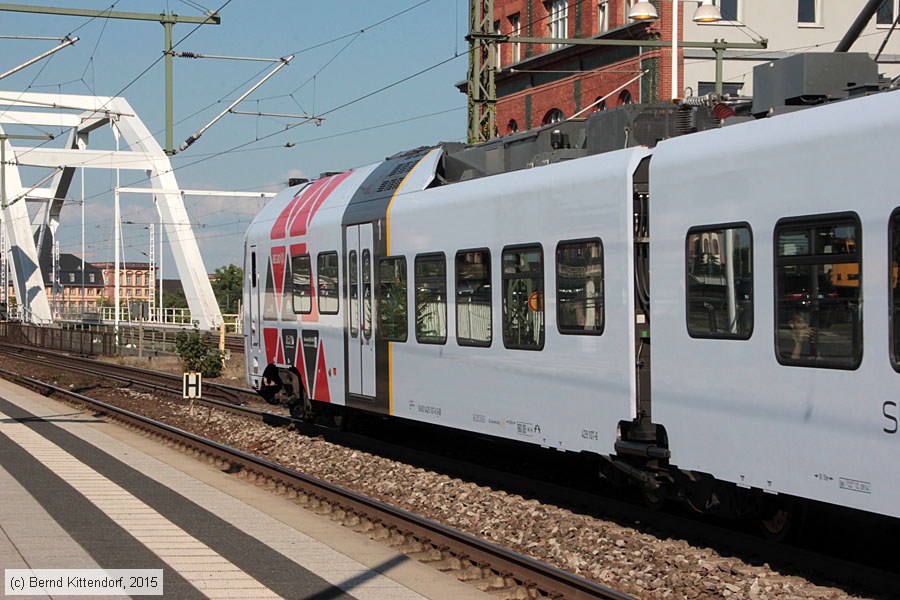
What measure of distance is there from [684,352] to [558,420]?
79.2 inches

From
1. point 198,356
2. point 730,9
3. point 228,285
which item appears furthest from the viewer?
point 228,285

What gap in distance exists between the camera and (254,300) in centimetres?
1852

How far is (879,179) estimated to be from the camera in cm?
725

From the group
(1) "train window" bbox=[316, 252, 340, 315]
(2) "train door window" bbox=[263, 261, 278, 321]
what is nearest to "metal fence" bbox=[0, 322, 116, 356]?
(2) "train door window" bbox=[263, 261, 278, 321]

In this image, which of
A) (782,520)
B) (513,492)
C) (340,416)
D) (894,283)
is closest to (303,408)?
(340,416)

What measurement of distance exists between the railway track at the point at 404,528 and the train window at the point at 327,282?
7.25 feet

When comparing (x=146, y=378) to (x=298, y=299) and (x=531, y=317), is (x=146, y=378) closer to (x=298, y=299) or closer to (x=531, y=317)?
(x=298, y=299)

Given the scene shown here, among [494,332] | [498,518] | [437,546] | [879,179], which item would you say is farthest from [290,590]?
[879,179]

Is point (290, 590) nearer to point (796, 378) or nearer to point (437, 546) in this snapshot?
point (437, 546)

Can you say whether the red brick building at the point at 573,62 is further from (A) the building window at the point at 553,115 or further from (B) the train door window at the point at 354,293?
(B) the train door window at the point at 354,293

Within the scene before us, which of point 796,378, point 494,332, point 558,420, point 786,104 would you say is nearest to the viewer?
point 796,378

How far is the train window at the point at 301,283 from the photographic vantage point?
53.2ft

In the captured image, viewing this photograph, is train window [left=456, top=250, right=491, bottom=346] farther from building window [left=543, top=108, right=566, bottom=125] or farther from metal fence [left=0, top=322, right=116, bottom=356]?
metal fence [left=0, top=322, right=116, bottom=356]

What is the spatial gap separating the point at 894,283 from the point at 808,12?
34467 mm
